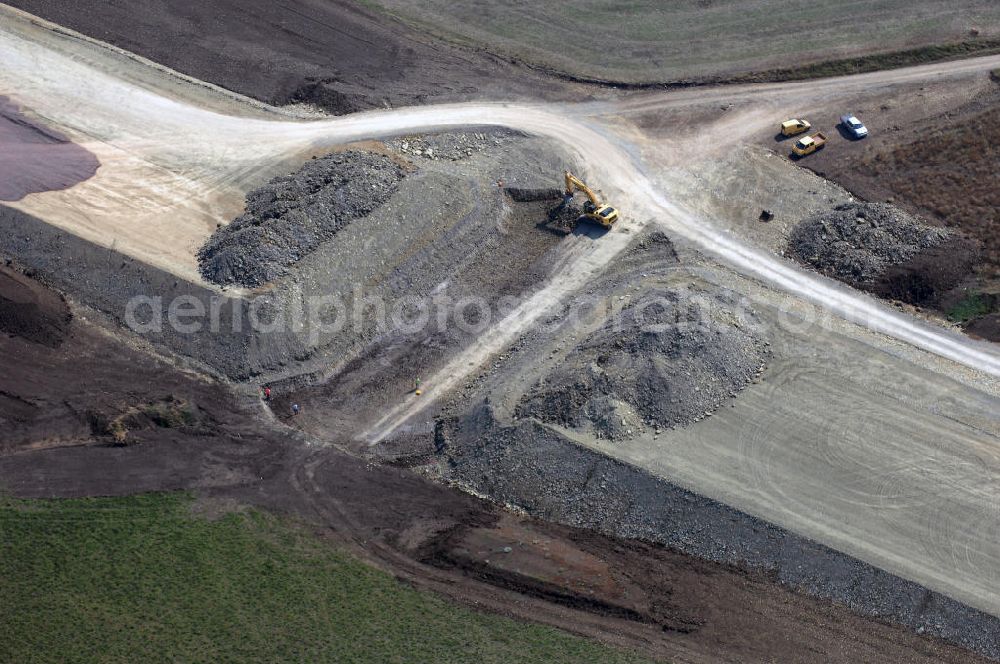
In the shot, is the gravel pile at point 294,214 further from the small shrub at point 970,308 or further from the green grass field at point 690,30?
the small shrub at point 970,308

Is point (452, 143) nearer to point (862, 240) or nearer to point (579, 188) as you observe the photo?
point (579, 188)

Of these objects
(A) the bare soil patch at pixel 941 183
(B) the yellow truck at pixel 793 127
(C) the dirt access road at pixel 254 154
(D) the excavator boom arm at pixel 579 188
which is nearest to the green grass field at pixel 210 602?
(C) the dirt access road at pixel 254 154

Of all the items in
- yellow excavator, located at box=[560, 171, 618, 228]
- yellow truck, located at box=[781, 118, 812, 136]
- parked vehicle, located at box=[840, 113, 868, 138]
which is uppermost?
parked vehicle, located at box=[840, 113, 868, 138]

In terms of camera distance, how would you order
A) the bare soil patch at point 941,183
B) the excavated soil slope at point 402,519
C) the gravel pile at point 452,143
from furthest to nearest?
the gravel pile at point 452,143 → the bare soil patch at point 941,183 → the excavated soil slope at point 402,519

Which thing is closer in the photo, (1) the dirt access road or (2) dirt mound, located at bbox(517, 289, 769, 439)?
(2) dirt mound, located at bbox(517, 289, 769, 439)

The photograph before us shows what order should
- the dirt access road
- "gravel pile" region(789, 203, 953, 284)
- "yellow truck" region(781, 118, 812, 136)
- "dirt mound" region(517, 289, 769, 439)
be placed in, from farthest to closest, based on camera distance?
"yellow truck" region(781, 118, 812, 136), "gravel pile" region(789, 203, 953, 284), the dirt access road, "dirt mound" region(517, 289, 769, 439)

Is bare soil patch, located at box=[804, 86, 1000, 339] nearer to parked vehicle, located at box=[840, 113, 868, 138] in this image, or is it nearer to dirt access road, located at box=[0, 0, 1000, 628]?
parked vehicle, located at box=[840, 113, 868, 138]

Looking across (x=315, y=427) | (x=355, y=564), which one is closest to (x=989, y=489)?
(x=355, y=564)

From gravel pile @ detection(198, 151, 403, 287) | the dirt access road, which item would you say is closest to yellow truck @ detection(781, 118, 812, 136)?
Answer: the dirt access road
